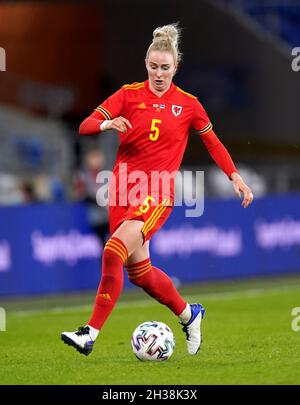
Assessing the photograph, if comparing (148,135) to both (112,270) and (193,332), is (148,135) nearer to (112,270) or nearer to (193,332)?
(112,270)

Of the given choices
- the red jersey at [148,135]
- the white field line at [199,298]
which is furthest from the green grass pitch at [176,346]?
the red jersey at [148,135]

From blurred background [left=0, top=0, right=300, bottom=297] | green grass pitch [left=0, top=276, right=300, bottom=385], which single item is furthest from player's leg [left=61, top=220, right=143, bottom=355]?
blurred background [left=0, top=0, right=300, bottom=297]

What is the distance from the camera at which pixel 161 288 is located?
29.2 feet

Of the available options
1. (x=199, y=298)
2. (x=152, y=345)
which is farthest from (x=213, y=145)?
(x=199, y=298)

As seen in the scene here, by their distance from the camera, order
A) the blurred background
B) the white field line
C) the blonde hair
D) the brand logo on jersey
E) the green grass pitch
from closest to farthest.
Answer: the green grass pitch < the blonde hair < the brand logo on jersey < the white field line < the blurred background

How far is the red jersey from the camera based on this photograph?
8.80m

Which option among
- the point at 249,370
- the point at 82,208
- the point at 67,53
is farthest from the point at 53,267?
the point at 67,53

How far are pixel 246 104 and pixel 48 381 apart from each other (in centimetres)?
1903

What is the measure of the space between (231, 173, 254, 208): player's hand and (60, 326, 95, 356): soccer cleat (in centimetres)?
158

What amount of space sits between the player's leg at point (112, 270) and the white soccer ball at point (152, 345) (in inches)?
15.5

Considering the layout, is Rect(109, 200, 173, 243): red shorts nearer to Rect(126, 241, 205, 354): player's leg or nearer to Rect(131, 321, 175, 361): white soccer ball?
Rect(126, 241, 205, 354): player's leg

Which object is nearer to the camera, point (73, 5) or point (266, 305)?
point (266, 305)

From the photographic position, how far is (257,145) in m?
26.3

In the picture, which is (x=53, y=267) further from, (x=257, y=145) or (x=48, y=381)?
(x=257, y=145)
